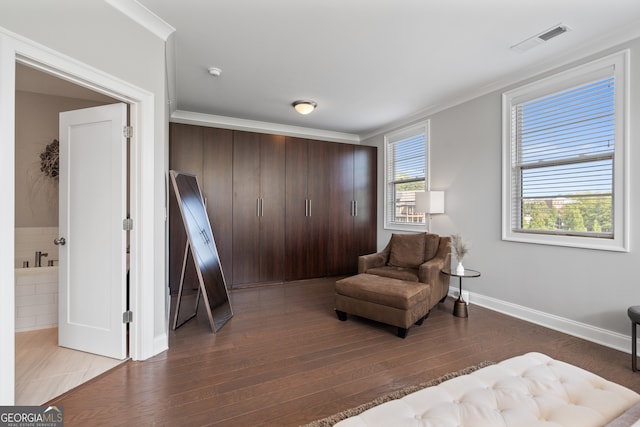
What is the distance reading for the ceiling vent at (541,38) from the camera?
2.56 meters

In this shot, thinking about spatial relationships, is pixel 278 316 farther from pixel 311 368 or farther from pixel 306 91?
pixel 306 91

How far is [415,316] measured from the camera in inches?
117

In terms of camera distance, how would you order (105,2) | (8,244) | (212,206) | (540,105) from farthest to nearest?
(212,206) < (540,105) < (105,2) < (8,244)

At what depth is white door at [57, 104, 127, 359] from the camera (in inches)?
95.1

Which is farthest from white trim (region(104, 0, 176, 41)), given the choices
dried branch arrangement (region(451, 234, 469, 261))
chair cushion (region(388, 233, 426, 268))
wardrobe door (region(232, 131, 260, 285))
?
dried branch arrangement (region(451, 234, 469, 261))

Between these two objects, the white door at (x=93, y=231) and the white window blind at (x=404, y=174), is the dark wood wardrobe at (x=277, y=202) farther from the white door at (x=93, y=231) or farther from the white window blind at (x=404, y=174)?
the white door at (x=93, y=231)

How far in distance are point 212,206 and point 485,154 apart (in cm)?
376

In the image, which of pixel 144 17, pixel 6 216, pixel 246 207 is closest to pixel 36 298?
pixel 6 216

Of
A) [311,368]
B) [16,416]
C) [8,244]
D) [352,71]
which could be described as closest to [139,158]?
[8,244]

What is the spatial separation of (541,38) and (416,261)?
8.37ft

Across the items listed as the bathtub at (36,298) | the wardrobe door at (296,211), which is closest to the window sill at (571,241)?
the wardrobe door at (296,211)

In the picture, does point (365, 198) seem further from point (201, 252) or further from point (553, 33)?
point (553, 33)

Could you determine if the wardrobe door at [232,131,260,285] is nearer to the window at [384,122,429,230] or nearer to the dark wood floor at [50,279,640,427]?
the dark wood floor at [50,279,640,427]

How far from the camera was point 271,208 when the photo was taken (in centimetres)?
491
